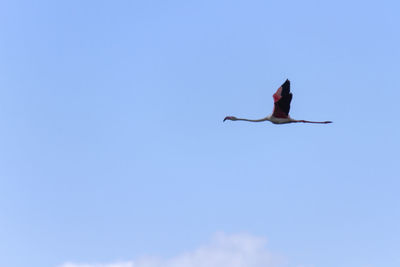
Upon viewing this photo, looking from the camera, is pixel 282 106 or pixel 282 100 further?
pixel 282 106

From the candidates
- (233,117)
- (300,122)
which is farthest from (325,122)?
(233,117)

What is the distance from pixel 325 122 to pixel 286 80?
14.2 feet

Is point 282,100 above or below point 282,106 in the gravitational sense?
above

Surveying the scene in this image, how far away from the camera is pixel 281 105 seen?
2520 inches

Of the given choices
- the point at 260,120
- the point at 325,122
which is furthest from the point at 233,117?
the point at 325,122

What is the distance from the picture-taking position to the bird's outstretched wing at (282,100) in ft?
209

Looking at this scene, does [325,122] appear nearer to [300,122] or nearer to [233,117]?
[300,122]

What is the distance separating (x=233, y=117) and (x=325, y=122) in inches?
262

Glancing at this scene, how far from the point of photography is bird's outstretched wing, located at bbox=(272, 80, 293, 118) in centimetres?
6356

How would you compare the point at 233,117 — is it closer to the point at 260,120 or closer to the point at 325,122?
the point at 260,120

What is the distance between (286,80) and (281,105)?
1815mm

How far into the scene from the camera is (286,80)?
63594 millimetres

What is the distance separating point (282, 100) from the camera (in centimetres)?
6381
